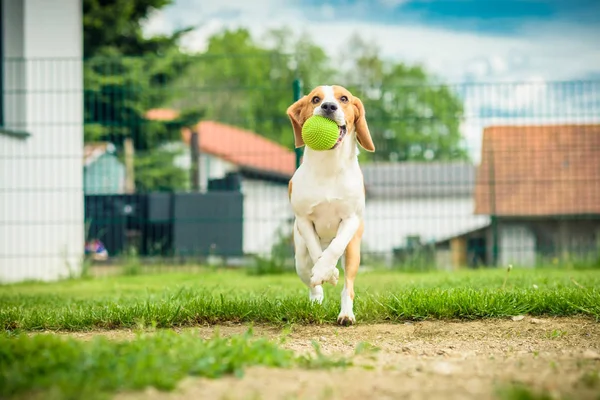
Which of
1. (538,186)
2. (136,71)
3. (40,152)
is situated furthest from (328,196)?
(136,71)

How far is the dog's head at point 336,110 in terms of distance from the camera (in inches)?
186

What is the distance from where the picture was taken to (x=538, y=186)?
1250cm

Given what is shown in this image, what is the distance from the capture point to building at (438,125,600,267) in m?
11.1

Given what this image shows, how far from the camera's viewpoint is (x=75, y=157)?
1089 centimetres

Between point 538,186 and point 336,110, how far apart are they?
867 centimetres

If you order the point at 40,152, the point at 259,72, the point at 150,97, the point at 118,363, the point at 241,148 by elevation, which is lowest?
the point at 118,363

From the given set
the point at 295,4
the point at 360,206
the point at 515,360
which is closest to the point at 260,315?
the point at 360,206

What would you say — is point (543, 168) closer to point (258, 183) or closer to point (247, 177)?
point (258, 183)

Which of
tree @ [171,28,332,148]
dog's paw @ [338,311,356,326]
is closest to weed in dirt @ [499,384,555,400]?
dog's paw @ [338,311,356,326]

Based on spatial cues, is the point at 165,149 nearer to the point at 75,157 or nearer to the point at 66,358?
the point at 75,157

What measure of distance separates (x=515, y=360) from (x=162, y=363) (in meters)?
1.58

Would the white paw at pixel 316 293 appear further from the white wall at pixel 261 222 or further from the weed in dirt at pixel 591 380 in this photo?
the white wall at pixel 261 222

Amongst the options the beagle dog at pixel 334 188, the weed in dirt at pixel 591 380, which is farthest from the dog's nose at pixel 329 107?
the weed in dirt at pixel 591 380

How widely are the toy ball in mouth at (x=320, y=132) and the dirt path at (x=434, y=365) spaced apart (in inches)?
44.5
